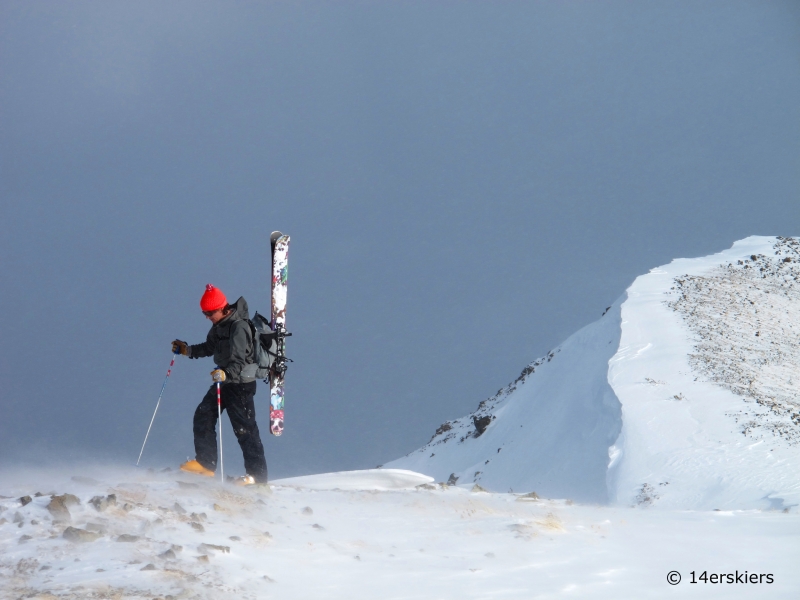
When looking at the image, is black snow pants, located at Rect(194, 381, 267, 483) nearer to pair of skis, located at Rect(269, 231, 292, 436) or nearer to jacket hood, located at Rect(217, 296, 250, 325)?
jacket hood, located at Rect(217, 296, 250, 325)

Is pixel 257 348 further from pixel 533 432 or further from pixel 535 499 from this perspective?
pixel 533 432

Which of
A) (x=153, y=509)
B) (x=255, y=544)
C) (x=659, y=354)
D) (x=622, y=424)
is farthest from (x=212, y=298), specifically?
(x=659, y=354)

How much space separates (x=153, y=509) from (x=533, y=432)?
15.1 metres

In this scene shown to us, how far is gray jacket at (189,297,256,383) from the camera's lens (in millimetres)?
8078

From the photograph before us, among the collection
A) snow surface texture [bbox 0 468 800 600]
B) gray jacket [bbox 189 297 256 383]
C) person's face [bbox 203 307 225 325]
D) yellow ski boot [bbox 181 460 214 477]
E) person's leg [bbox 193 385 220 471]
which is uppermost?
person's face [bbox 203 307 225 325]

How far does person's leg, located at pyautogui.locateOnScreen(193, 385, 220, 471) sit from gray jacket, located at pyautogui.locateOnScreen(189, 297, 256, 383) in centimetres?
34

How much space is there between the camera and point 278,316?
1199 centimetres

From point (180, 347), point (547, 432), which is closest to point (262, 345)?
point (180, 347)

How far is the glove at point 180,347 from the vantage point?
28.0 ft

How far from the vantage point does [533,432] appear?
19.6 meters

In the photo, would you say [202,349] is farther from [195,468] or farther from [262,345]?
[195,468]

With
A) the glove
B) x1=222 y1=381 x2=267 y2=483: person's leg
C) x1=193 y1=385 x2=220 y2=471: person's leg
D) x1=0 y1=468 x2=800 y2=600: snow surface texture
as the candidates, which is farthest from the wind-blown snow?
the glove

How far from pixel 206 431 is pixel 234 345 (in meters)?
1.00

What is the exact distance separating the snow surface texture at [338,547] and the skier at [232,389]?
87 cm
